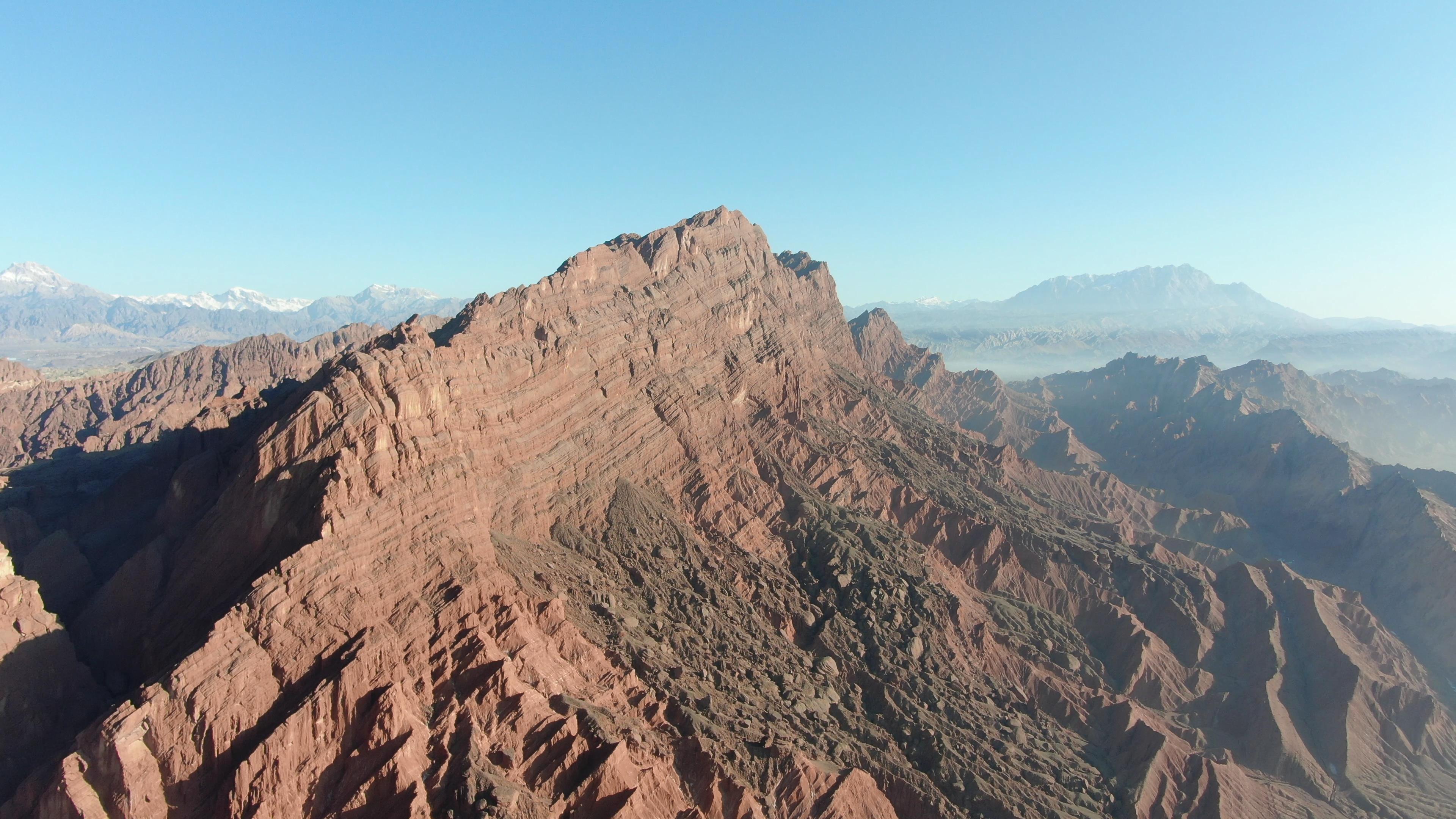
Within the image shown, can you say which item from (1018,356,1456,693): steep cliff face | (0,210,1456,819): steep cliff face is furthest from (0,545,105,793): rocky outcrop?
(1018,356,1456,693): steep cliff face

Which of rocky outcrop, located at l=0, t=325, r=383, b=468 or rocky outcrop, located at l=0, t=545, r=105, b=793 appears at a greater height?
rocky outcrop, located at l=0, t=325, r=383, b=468

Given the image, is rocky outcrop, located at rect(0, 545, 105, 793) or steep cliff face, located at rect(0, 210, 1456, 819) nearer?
steep cliff face, located at rect(0, 210, 1456, 819)

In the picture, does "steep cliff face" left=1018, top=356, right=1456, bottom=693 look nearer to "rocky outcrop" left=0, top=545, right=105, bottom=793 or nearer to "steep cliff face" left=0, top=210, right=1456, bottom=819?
"steep cliff face" left=0, top=210, right=1456, bottom=819

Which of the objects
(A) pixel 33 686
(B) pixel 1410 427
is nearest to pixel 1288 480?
(B) pixel 1410 427

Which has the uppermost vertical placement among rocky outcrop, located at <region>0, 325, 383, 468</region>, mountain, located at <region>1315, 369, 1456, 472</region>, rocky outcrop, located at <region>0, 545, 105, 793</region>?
rocky outcrop, located at <region>0, 325, 383, 468</region>

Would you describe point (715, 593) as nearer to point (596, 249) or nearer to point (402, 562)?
point (402, 562)

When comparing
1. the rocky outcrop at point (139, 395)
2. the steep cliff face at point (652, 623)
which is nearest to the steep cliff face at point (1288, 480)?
the steep cliff face at point (652, 623)

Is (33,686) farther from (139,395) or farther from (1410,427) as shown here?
(1410,427)

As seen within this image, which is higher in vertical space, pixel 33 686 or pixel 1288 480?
pixel 33 686

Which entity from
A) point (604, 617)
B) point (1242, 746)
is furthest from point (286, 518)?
point (1242, 746)
